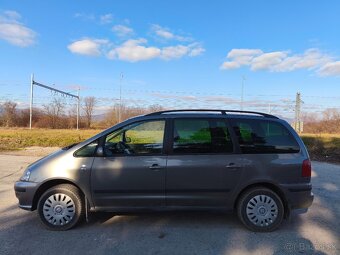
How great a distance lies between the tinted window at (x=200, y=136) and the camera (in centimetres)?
542

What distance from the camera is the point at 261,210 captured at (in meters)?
5.40

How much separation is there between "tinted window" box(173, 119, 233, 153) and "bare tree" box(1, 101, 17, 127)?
211ft

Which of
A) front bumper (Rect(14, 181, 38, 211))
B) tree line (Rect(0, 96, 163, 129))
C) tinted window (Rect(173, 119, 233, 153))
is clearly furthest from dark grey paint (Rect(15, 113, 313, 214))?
tree line (Rect(0, 96, 163, 129))

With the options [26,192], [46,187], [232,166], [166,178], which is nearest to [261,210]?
[232,166]

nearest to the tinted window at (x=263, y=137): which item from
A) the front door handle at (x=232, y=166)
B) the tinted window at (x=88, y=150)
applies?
the front door handle at (x=232, y=166)

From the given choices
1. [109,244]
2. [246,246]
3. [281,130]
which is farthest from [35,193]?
[281,130]

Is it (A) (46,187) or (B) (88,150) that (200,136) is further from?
(A) (46,187)

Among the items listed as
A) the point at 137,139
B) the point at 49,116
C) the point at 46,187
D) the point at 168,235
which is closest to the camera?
the point at 168,235

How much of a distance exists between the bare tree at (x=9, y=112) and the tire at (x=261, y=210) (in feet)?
212

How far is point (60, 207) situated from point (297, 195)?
11.5 feet

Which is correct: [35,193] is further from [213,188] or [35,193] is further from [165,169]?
[213,188]

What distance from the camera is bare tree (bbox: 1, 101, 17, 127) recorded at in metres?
64.0

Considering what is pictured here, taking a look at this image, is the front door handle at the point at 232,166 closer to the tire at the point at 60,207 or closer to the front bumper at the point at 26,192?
the tire at the point at 60,207

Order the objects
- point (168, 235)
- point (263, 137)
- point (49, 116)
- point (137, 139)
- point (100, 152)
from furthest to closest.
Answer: point (49, 116), point (137, 139), point (263, 137), point (100, 152), point (168, 235)
